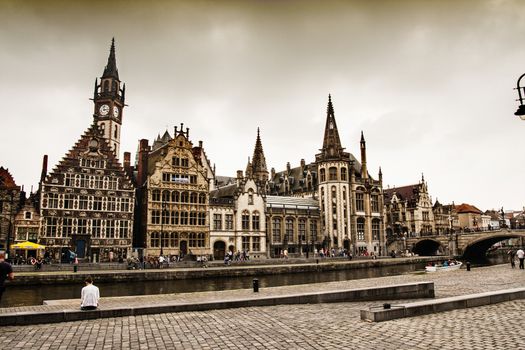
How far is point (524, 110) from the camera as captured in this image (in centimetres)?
1212

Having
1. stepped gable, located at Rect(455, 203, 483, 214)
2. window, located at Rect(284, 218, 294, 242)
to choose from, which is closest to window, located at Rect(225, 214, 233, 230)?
Result: window, located at Rect(284, 218, 294, 242)

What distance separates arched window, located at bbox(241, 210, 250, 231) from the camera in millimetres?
63469

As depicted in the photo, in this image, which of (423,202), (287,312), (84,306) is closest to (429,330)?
(287,312)

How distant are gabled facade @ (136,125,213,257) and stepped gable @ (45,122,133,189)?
391cm

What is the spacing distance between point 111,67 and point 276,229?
43915 mm

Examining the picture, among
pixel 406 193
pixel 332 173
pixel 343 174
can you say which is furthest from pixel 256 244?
pixel 406 193

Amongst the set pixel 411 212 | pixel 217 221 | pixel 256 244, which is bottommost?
pixel 256 244

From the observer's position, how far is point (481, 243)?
76.2m

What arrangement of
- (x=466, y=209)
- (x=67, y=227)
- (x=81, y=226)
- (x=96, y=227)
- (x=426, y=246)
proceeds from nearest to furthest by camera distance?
(x=67, y=227), (x=81, y=226), (x=96, y=227), (x=426, y=246), (x=466, y=209)

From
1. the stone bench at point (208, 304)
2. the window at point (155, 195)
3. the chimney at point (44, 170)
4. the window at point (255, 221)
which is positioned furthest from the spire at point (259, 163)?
the stone bench at point (208, 304)

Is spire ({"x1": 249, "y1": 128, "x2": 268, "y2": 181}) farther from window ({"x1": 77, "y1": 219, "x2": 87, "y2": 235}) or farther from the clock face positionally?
window ({"x1": 77, "y1": 219, "x2": 87, "y2": 235})

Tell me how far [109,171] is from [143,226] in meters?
8.34

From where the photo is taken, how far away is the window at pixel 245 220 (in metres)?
63.5

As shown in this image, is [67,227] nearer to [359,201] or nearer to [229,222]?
[229,222]
